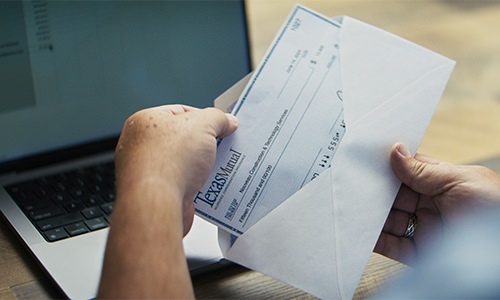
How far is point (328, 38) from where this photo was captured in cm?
87

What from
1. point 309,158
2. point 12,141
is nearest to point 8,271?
point 12,141

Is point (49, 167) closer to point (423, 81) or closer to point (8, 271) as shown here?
point (8, 271)

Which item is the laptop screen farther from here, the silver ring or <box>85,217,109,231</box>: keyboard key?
the silver ring

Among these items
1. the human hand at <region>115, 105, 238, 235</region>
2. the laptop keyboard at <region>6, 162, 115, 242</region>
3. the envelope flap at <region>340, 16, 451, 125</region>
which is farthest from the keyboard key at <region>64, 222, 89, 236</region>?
the envelope flap at <region>340, 16, 451, 125</region>

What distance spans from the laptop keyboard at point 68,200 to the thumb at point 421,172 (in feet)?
1.11

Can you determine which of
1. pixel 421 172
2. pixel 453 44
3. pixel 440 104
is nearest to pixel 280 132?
pixel 421 172

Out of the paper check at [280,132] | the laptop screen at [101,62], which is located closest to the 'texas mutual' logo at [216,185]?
the paper check at [280,132]

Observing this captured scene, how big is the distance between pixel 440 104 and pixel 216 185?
0.83 meters

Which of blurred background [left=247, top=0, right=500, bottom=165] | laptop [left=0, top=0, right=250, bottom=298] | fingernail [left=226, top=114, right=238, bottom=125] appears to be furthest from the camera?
blurred background [left=247, top=0, right=500, bottom=165]

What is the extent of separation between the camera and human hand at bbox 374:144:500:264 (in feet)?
2.66

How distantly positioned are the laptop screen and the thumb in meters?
0.33

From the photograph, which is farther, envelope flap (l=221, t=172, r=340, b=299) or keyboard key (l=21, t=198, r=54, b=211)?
keyboard key (l=21, t=198, r=54, b=211)

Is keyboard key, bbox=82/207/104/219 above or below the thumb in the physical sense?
below

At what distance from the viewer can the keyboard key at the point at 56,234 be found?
33.4 inches
